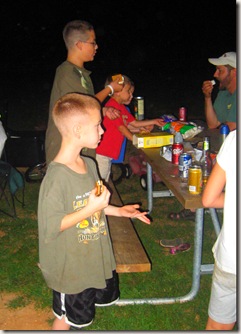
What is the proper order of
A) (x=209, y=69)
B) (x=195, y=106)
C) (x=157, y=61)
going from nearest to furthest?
(x=195, y=106)
(x=209, y=69)
(x=157, y=61)

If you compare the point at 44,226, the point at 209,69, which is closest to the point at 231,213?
the point at 44,226

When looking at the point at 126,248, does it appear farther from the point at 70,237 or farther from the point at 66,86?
the point at 66,86

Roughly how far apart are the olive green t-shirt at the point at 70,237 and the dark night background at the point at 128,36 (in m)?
18.2

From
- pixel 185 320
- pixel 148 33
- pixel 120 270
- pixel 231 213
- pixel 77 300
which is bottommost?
pixel 185 320

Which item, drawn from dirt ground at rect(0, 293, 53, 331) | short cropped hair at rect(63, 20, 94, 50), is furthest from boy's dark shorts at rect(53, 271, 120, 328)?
short cropped hair at rect(63, 20, 94, 50)

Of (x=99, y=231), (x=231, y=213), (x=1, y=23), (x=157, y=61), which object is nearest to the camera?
(x=231, y=213)

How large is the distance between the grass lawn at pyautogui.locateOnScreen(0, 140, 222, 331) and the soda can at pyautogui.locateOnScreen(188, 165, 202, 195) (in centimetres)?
116

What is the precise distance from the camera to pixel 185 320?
3.25 metres

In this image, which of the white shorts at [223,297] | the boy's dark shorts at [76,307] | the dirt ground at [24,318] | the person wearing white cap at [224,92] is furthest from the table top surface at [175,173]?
the dirt ground at [24,318]

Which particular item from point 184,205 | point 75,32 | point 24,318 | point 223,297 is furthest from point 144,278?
point 75,32

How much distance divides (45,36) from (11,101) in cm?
1542

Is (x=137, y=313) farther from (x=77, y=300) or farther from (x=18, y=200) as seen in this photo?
(x=18, y=200)

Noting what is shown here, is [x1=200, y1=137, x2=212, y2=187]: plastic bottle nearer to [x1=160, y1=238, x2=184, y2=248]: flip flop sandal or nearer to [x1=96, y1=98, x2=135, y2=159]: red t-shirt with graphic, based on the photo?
[x1=96, y1=98, x2=135, y2=159]: red t-shirt with graphic

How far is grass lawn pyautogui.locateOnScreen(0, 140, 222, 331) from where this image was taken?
326 cm
